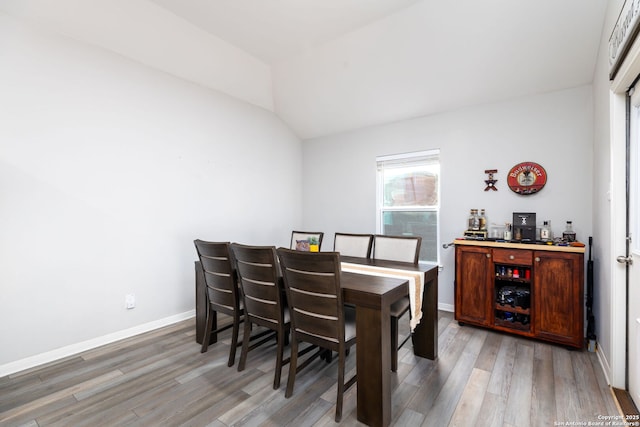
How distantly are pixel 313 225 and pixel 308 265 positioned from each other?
3.06m

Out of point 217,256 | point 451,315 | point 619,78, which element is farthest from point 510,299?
point 217,256

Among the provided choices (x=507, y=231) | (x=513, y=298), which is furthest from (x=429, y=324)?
(x=507, y=231)

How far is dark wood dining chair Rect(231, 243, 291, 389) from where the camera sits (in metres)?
2.01

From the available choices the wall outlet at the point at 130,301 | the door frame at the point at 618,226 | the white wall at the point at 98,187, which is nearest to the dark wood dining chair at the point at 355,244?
the white wall at the point at 98,187

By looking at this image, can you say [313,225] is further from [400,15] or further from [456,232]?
[400,15]

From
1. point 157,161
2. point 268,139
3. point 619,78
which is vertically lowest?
point 157,161

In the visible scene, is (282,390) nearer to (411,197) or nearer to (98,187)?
(98,187)

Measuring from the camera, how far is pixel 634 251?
1.84 m

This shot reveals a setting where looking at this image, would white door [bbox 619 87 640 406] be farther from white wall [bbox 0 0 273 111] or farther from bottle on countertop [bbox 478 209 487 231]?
white wall [bbox 0 0 273 111]

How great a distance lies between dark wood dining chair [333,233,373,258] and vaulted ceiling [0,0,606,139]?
5.89 feet

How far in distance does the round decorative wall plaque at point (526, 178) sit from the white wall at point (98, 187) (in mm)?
3262

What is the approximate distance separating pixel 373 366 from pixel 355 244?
1.50m

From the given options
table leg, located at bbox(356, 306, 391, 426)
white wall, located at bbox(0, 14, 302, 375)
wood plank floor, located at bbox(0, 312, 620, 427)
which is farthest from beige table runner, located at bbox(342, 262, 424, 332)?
white wall, located at bbox(0, 14, 302, 375)

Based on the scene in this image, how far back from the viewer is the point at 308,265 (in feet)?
5.84
